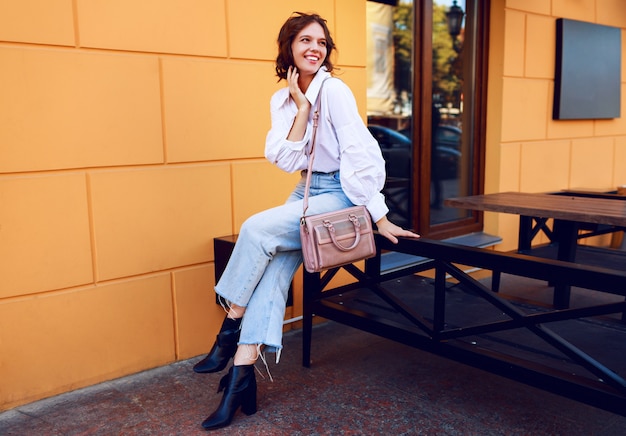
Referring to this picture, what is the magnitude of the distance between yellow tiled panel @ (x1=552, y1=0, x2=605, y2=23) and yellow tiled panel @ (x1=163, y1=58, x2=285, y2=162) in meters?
3.57

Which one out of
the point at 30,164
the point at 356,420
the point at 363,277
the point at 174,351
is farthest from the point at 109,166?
the point at 356,420

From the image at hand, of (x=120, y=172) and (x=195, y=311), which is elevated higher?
(x=120, y=172)

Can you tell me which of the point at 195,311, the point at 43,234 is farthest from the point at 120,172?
the point at 195,311

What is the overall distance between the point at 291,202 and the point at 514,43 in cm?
363

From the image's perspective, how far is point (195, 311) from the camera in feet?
12.1

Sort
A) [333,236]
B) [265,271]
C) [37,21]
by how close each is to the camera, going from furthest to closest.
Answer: [37,21] < [265,271] < [333,236]

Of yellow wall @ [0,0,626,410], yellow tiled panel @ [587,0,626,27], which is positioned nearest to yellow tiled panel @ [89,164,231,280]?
yellow wall @ [0,0,626,410]

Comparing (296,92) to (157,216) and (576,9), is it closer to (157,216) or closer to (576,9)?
(157,216)

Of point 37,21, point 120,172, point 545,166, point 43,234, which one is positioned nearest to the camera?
point 37,21

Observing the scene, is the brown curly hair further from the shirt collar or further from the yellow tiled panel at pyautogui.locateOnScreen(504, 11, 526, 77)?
the yellow tiled panel at pyautogui.locateOnScreen(504, 11, 526, 77)

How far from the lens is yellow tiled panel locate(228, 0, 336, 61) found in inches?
145

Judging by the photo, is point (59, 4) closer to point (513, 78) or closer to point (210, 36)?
point (210, 36)

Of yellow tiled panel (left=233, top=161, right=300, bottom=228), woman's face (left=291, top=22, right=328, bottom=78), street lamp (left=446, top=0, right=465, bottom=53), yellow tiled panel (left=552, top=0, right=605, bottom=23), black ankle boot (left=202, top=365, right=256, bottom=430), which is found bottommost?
black ankle boot (left=202, top=365, right=256, bottom=430)

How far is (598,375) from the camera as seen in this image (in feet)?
7.59
